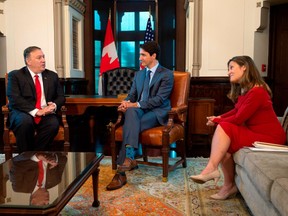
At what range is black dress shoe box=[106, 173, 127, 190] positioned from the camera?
8.88 feet

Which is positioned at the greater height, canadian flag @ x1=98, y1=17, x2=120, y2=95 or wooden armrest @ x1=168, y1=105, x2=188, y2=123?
canadian flag @ x1=98, y1=17, x2=120, y2=95

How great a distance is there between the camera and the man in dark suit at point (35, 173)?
155cm

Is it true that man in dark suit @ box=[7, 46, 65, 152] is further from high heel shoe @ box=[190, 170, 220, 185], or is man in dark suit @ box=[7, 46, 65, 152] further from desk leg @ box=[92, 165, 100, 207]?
high heel shoe @ box=[190, 170, 220, 185]

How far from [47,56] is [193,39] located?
100 inches

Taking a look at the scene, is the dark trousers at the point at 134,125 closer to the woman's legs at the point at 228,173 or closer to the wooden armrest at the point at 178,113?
the wooden armrest at the point at 178,113

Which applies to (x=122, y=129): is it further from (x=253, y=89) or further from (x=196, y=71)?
(x=196, y=71)

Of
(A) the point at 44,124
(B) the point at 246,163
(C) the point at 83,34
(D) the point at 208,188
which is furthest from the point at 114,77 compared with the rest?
(B) the point at 246,163

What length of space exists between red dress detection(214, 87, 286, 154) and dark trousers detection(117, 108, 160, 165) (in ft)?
2.78

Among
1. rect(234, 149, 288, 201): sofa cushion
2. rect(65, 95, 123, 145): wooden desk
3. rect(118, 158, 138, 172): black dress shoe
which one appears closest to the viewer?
rect(234, 149, 288, 201): sofa cushion

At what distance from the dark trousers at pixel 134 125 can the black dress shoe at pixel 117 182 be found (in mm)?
166

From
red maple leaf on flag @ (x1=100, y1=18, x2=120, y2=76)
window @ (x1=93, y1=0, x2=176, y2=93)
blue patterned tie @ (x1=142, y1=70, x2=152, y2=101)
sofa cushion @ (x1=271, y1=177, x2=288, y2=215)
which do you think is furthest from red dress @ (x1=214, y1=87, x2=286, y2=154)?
window @ (x1=93, y1=0, x2=176, y2=93)

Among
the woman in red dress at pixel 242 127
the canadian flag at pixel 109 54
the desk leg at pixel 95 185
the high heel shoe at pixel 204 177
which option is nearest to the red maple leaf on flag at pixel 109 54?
the canadian flag at pixel 109 54

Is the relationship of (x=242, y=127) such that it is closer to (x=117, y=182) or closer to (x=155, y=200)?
(x=155, y=200)

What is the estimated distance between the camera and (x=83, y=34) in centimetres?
670
